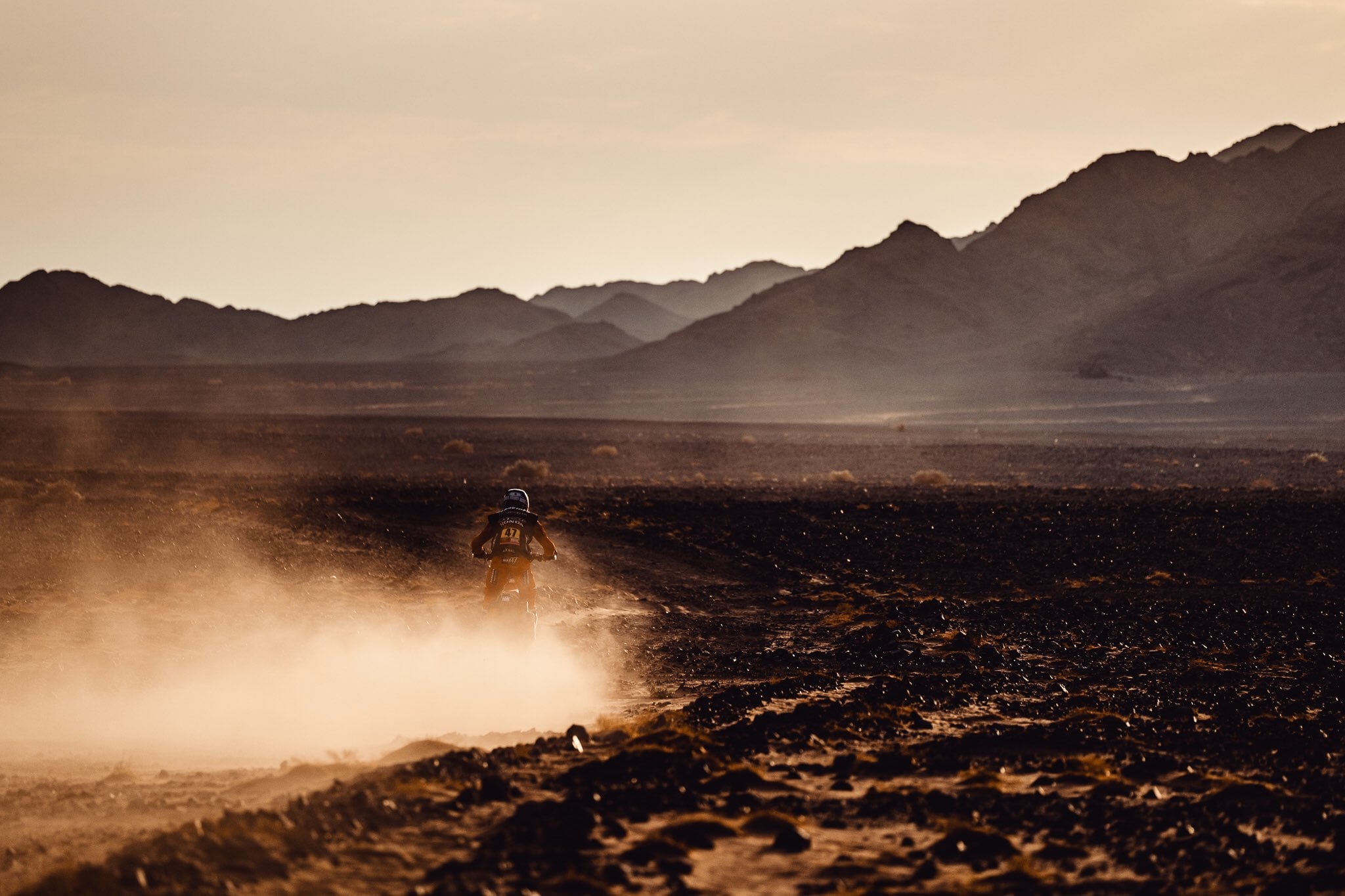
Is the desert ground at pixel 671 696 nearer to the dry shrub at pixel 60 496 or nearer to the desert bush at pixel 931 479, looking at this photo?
the dry shrub at pixel 60 496

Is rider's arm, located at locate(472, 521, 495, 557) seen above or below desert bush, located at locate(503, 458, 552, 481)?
above

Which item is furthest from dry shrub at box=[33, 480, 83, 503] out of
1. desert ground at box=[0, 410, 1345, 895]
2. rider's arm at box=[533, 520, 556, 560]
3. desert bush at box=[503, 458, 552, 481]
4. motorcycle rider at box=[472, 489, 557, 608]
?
desert bush at box=[503, 458, 552, 481]

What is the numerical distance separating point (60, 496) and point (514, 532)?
15798mm

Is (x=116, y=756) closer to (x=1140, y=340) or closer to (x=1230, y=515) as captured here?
(x=1230, y=515)

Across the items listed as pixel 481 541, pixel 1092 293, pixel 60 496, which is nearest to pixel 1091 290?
pixel 1092 293

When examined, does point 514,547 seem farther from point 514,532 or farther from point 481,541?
point 481,541

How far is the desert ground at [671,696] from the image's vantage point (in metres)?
6.88

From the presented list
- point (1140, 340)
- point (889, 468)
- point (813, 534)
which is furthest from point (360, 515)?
point (1140, 340)

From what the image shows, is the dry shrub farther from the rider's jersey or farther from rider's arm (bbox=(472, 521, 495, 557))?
the rider's jersey

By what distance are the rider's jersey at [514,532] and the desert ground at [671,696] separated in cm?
91

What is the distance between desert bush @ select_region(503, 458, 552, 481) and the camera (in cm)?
4203

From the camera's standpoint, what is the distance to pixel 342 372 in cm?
14712

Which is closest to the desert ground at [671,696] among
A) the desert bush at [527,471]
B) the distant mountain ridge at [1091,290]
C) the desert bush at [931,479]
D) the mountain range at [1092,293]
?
the desert bush at [931,479]

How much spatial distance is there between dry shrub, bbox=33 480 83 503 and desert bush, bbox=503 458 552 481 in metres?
17.6
